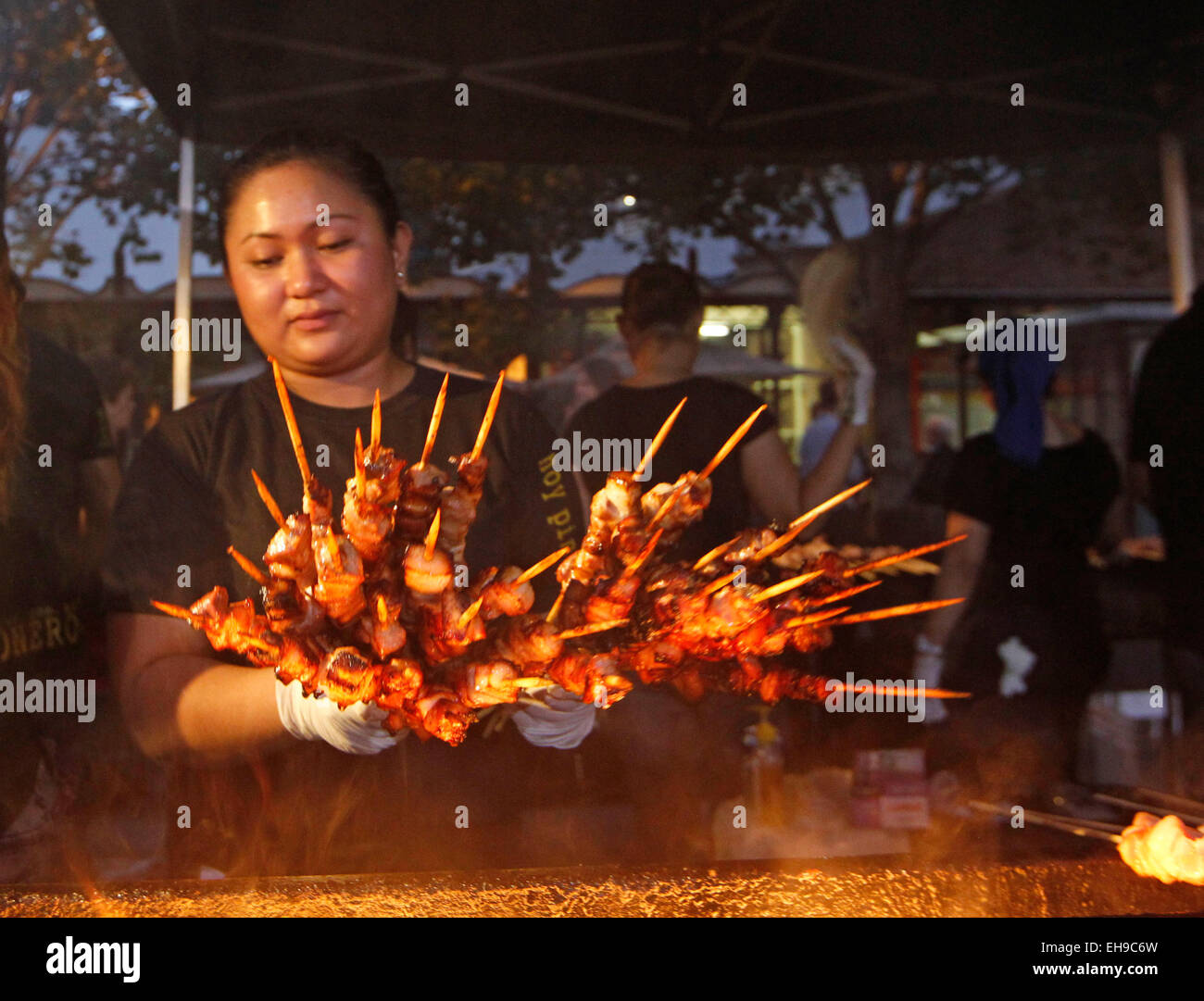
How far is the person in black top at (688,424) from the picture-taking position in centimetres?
262

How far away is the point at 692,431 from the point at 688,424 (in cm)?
2

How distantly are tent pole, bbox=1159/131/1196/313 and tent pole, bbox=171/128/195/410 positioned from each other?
10.4 ft

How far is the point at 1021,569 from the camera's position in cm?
342

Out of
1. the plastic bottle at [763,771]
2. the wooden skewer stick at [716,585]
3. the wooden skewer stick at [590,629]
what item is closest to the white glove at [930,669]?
the plastic bottle at [763,771]

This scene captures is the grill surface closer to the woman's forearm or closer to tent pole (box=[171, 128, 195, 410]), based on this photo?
the woman's forearm

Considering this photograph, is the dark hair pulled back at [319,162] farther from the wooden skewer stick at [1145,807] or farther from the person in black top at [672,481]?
the wooden skewer stick at [1145,807]

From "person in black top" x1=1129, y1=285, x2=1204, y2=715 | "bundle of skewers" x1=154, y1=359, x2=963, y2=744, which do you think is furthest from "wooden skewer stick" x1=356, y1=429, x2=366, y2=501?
"person in black top" x1=1129, y1=285, x2=1204, y2=715

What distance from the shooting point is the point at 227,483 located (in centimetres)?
217

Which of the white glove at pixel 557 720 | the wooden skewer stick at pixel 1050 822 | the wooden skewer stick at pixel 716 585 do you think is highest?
the wooden skewer stick at pixel 716 585

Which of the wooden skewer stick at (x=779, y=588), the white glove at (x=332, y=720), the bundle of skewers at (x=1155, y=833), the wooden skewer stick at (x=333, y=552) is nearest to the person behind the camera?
the wooden skewer stick at (x=333, y=552)

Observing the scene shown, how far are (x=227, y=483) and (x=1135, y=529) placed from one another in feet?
10.3

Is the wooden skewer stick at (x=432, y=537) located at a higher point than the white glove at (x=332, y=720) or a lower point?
higher

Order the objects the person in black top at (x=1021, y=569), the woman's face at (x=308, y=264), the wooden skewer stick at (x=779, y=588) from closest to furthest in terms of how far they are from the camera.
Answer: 1. the wooden skewer stick at (x=779, y=588)
2. the woman's face at (x=308, y=264)
3. the person in black top at (x=1021, y=569)

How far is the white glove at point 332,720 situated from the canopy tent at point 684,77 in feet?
4.22
